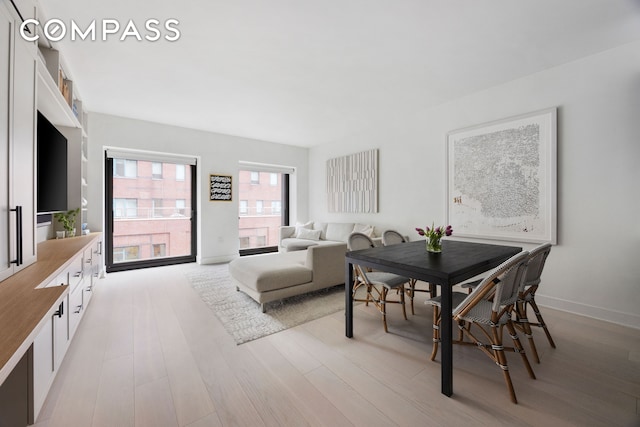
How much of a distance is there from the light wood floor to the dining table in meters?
0.26

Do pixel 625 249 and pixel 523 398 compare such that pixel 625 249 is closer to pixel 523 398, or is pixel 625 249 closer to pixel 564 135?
pixel 564 135

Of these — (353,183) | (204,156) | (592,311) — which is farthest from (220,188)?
(592,311)

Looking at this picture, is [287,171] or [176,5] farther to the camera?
[287,171]

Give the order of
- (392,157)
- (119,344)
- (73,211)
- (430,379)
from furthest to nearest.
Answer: (392,157) → (73,211) → (119,344) → (430,379)

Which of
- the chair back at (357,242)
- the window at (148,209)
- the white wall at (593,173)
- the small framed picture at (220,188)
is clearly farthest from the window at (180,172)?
the white wall at (593,173)

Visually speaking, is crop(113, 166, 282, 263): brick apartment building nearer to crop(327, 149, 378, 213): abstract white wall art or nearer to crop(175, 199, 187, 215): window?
crop(175, 199, 187, 215): window

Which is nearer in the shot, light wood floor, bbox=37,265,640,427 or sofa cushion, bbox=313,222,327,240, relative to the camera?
light wood floor, bbox=37,265,640,427

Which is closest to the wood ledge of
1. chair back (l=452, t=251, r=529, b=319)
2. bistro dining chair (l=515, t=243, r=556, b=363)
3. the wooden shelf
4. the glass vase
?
the wooden shelf

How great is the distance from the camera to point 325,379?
1.71 metres

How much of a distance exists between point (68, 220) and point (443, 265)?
4.30 metres

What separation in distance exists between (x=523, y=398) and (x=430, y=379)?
0.51m

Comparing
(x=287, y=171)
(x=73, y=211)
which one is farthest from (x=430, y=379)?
(x=287, y=171)

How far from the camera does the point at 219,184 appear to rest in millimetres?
5199

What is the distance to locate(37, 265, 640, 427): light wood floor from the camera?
1.41 metres
